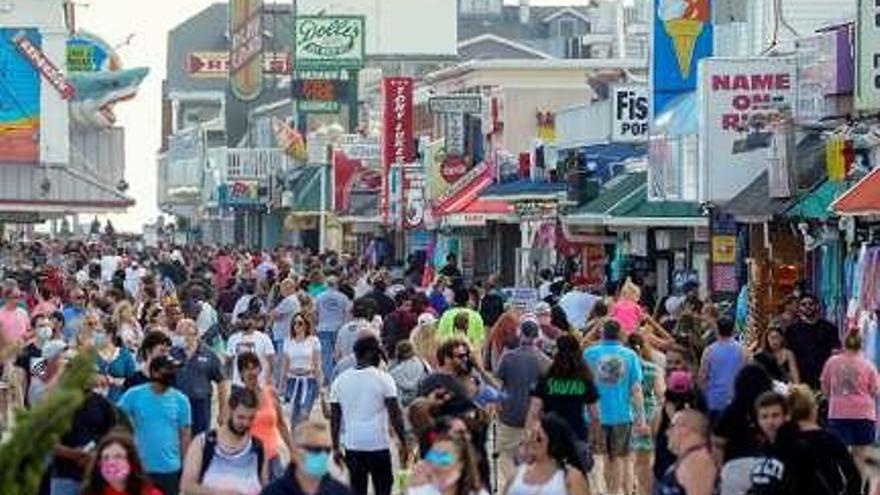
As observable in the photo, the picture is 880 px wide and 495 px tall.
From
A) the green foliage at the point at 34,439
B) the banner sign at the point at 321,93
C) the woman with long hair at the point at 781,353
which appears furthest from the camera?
the banner sign at the point at 321,93

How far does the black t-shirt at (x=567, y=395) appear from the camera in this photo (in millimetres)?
20516

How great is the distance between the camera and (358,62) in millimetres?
93062

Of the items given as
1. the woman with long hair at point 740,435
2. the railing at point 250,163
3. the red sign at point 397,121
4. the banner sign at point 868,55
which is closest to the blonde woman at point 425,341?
the banner sign at point 868,55

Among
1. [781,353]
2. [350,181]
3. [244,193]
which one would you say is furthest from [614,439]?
[244,193]

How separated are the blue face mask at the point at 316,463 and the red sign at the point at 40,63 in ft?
192

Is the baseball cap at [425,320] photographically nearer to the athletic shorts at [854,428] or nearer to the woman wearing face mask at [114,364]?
the woman wearing face mask at [114,364]

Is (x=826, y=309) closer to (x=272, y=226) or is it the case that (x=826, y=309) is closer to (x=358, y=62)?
(x=358, y=62)

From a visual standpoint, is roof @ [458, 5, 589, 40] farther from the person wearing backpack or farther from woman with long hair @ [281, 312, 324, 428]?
the person wearing backpack

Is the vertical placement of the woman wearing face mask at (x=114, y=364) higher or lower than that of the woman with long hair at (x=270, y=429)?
higher

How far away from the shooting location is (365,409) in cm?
1948

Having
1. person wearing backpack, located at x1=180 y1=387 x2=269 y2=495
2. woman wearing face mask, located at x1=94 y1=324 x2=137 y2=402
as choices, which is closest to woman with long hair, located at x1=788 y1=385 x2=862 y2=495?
person wearing backpack, located at x1=180 y1=387 x2=269 y2=495

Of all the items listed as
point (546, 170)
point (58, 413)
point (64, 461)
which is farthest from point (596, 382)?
point (546, 170)

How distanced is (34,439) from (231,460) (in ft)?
21.5

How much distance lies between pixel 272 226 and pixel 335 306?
3041 inches
